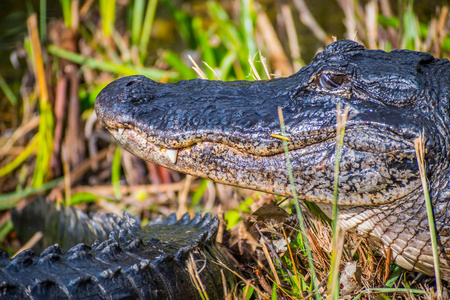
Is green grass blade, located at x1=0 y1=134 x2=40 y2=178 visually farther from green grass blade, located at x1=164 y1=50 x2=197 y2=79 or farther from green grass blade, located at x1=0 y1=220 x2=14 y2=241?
green grass blade, located at x1=164 y1=50 x2=197 y2=79

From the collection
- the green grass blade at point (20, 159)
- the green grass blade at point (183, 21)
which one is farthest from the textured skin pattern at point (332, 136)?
the green grass blade at point (183, 21)

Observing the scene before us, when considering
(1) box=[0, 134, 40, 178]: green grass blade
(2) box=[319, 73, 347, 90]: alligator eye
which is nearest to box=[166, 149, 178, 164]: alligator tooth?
(2) box=[319, 73, 347, 90]: alligator eye

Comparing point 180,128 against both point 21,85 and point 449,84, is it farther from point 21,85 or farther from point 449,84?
point 21,85

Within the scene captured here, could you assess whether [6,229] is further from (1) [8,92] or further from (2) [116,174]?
(1) [8,92]

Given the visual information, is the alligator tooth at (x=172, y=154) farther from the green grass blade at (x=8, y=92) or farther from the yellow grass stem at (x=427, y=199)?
the green grass blade at (x=8, y=92)

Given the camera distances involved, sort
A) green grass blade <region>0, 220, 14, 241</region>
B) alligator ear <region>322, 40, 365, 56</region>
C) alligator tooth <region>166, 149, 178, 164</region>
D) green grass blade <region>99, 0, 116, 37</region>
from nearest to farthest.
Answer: alligator tooth <region>166, 149, 178, 164</region> < alligator ear <region>322, 40, 365, 56</region> < green grass blade <region>0, 220, 14, 241</region> < green grass blade <region>99, 0, 116, 37</region>

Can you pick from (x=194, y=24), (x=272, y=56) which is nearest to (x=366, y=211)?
(x=272, y=56)
